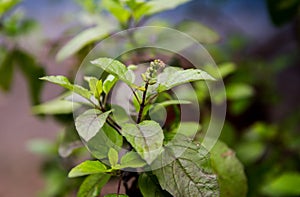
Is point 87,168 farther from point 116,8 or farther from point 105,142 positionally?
point 116,8

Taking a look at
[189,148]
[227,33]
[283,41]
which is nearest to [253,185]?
[189,148]

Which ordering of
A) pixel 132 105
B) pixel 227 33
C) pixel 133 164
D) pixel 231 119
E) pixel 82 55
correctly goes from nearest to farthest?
1. pixel 133 164
2. pixel 132 105
3. pixel 82 55
4. pixel 231 119
5. pixel 227 33

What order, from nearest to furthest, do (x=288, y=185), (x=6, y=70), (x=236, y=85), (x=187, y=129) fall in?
(x=187, y=129)
(x=288, y=185)
(x=6, y=70)
(x=236, y=85)

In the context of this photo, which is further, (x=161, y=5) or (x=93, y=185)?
(x=161, y=5)

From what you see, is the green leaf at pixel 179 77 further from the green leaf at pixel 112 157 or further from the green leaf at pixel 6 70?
the green leaf at pixel 6 70

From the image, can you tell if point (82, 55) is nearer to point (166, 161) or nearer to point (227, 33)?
point (166, 161)

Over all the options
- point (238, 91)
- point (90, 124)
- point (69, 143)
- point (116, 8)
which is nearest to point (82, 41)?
point (116, 8)

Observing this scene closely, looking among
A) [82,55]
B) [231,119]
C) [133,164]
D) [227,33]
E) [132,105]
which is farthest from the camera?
[227,33]

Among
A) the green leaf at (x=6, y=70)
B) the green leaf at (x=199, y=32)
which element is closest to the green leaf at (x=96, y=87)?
the green leaf at (x=199, y=32)
